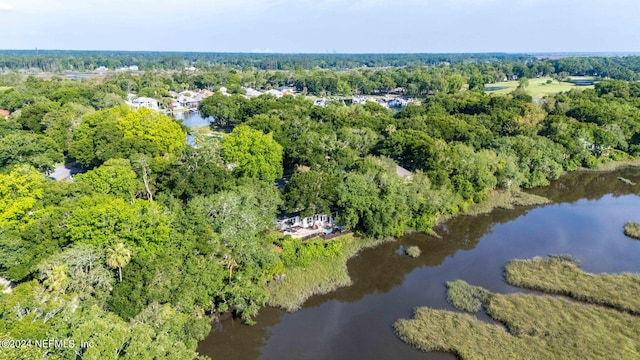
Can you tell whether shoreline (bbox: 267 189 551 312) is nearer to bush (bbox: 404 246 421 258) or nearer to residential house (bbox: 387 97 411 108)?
bush (bbox: 404 246 421 258)

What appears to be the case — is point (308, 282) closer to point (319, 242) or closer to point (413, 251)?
point (319, 242)

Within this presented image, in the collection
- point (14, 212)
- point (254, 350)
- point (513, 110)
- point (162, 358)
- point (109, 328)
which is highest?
point (513, 110)

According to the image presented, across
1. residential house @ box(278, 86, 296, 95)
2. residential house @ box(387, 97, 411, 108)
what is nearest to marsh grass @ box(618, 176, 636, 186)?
residential house @ box(387, 97, 411, 108)

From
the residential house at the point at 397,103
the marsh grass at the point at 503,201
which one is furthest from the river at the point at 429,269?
the residential house at the point at 397,103

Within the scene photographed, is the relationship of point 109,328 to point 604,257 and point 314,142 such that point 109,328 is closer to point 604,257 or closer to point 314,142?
point 314,142

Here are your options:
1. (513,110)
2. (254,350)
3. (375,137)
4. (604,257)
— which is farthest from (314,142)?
(513,110)

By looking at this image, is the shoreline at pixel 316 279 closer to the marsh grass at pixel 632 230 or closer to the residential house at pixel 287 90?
the marsh grass at pixel 632 230
